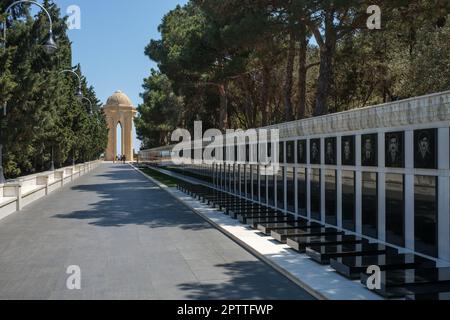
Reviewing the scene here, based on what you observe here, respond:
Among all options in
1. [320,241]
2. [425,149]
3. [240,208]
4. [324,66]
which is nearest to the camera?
[425,149]

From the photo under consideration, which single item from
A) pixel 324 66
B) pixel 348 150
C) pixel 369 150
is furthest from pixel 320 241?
pixel 324 66

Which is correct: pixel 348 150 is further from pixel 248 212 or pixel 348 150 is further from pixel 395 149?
pixel 248 212

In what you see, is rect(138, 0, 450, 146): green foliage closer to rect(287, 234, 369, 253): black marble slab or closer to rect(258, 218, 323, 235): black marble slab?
rect(258, 218, 323, 235): black marble slab

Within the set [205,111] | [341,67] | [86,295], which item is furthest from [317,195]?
[205,111]

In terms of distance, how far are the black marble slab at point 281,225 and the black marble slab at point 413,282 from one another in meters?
4.47

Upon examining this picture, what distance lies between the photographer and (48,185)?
24.9 metres

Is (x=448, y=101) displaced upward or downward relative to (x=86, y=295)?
upward

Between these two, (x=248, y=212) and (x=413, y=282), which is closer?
(x=413, y=282)

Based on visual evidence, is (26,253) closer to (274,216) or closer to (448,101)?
(274,216)

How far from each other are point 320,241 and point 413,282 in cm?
347

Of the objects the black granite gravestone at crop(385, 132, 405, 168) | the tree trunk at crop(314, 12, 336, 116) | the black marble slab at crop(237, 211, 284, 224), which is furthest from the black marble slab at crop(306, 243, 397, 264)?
the tree trunk at crop(314, 12, 336, 116)

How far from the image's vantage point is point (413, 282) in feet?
23.0

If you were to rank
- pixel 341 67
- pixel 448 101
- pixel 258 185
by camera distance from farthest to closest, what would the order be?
pixel 341 67 → pixel 258 185 → pixel 448 101

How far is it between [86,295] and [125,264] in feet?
6.44
